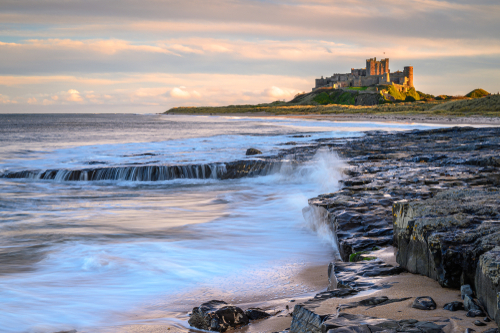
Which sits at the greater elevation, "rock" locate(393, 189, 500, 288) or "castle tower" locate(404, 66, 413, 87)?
"castle tower" locate(404, 66, 413, 87)

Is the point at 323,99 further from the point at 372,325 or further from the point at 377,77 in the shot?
the point at 372,325

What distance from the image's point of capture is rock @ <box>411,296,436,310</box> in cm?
276

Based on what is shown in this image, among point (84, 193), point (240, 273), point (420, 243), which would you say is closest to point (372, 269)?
point (420, 243)

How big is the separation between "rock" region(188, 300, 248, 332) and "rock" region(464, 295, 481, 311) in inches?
70.5

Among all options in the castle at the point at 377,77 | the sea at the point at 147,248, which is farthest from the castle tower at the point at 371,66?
the sea at the point at 147,248

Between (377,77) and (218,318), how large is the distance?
144 meters

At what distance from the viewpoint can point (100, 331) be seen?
394 centimetres

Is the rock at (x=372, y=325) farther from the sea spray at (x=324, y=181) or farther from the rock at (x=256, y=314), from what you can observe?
the sea spray at (x=324, y=181)

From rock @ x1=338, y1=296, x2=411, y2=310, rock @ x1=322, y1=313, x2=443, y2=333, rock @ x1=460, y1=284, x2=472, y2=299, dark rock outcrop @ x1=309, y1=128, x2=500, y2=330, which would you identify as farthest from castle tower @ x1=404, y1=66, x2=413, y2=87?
rock @ x1=322, y1=313, x2=443, y2=333

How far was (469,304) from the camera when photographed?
265 cm

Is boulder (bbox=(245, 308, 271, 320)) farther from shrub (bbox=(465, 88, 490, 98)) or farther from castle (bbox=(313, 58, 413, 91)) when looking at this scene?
castle (bbox=(313, 58, 413, 91))

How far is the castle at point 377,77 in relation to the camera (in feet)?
450

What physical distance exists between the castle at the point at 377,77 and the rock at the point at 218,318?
140985mm

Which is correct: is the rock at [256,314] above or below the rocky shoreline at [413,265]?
below
